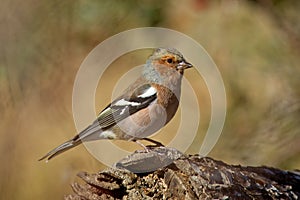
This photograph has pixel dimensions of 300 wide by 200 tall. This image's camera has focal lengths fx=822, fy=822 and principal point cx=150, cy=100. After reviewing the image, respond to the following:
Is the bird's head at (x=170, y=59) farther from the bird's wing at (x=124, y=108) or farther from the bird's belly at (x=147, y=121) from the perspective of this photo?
the bird's belly at (x=147, y=121)

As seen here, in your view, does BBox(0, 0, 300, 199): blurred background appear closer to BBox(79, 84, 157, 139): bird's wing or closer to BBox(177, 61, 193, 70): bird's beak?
BBox(79, 84, 157, 139): bird's wing

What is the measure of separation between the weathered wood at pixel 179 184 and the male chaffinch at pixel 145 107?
0.72 meters

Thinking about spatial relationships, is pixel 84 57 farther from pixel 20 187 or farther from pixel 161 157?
pixel 161 157

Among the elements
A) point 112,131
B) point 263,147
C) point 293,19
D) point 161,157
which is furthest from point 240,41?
point 161,157

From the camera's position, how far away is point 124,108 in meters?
4.08

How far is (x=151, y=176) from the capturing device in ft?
10.3

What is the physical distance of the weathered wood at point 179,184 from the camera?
3031mm

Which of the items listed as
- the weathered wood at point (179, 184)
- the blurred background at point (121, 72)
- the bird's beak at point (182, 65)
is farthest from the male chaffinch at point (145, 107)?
the weathered wood at point (179, 184)

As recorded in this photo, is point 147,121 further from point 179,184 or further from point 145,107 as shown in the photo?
point 179,184

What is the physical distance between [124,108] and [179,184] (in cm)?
108

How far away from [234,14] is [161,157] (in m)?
2.52

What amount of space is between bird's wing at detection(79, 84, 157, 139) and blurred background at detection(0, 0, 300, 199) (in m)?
0.20

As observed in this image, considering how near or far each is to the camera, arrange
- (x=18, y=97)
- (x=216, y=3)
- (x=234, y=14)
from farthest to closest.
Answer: (x=234, y=14) < (x=216, y=3) < (x=18, y=97)

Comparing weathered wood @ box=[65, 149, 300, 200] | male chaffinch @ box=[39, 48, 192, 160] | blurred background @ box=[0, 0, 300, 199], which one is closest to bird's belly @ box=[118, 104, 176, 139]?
male chaffinch @ box=[39, 48, 192, 160]
